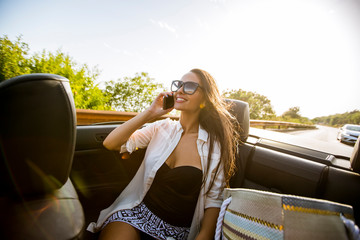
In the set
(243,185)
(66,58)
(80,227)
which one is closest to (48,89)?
(80,227)

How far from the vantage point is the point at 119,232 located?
1.34 metres

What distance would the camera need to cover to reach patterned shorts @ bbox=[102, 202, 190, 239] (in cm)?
146

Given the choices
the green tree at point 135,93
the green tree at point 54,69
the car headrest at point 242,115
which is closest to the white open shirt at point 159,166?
the car headrest at point 242,115

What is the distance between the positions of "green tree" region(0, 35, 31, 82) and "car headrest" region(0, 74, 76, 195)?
6.26m

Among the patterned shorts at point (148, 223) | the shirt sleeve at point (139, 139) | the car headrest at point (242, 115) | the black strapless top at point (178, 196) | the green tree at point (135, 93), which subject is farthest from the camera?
the green tree at point (135, 93)

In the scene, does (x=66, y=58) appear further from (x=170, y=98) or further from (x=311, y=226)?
(x=311, y=226)

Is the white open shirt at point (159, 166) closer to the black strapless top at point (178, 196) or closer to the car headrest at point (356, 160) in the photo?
the black strapless top at point (178, 196)

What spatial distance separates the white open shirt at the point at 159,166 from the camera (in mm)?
1610

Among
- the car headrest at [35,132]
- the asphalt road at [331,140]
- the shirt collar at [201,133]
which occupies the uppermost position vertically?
the car headrest at [35,132]

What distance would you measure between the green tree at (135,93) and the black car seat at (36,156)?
9386mm

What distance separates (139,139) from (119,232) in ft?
3.11

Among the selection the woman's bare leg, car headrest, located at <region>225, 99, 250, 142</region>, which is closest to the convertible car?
the woman's bare leg

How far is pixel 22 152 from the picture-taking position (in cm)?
65

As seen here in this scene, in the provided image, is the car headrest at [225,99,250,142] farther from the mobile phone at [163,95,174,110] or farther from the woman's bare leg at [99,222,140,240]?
the woman's bare leg at [99,222,140,240]
